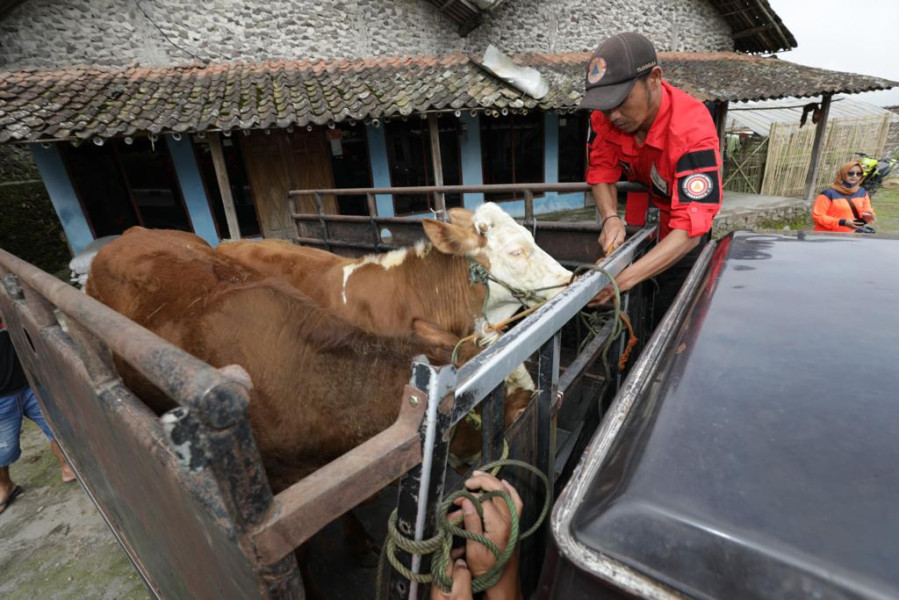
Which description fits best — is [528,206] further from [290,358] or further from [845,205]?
[845,205]

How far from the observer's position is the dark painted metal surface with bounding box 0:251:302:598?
563 mm

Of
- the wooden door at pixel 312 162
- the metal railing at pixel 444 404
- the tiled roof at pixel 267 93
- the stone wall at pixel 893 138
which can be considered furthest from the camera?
the stone wall at pixel 893 138

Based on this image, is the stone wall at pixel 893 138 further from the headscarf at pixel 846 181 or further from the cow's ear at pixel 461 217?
the cow's ear at pixel 461 217

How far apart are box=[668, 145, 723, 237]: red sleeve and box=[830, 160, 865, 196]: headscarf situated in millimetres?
4168

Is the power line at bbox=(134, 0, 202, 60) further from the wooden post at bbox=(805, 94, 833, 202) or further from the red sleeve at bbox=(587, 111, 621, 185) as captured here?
the wooden post at bbox=(805, 94, 833, 202)

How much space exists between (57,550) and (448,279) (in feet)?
9.69

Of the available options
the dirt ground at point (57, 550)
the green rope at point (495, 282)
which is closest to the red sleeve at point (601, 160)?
the green rope at point (495, 282)

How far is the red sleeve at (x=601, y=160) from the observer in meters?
2.63

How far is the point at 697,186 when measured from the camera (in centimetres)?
201

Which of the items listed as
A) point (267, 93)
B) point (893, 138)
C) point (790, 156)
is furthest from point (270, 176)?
point (893, 138)

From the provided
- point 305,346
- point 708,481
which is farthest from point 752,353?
point 305,346

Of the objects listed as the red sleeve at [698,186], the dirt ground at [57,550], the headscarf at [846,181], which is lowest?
the dirt ground at [57,550]

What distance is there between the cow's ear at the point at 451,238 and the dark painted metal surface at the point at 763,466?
5.85 ft

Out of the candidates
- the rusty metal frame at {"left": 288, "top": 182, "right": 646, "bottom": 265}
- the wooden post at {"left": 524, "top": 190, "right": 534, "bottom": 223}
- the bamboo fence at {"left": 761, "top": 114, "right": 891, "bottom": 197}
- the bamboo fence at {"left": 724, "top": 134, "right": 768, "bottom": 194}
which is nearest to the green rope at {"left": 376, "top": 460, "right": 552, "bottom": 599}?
the rusty metal frame at {"left": 288, "top": 182, "right": 646, "bottom": 265}
